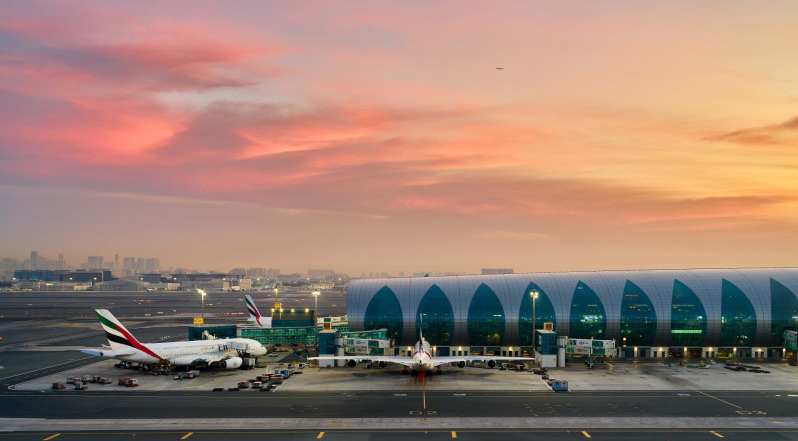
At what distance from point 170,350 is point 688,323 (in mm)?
90828

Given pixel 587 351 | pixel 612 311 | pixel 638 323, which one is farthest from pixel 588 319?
pixel 587 351

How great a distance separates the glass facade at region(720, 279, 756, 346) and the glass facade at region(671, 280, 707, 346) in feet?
12.0

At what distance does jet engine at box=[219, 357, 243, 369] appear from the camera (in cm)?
9506

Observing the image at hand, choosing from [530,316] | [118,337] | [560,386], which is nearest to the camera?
[560,386]

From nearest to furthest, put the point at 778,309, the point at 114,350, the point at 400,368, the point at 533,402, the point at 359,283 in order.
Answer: the point at 533,402 < the point at 114,350 < the point at 400,368 < the point at 778,309 < the point at 359,283

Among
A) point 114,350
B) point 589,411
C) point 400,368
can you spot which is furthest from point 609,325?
point 114,350

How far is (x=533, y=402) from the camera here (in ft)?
224

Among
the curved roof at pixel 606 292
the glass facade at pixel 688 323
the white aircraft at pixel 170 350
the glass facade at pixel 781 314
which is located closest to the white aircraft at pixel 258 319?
the curved roof at pixel 606 292

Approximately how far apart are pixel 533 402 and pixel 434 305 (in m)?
45.0

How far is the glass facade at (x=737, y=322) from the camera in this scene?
351 ft

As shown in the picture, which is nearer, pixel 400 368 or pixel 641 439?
pixel 641 439

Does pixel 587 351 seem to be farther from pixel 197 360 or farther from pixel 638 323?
pixel 197 360

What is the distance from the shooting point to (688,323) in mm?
107562

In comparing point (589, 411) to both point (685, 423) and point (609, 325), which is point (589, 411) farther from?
point (609, 325)
